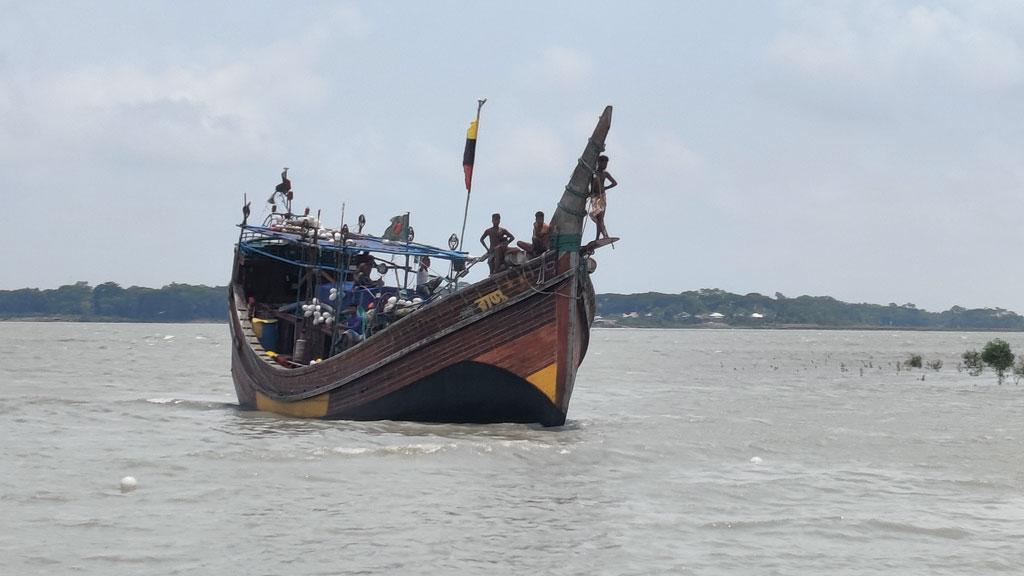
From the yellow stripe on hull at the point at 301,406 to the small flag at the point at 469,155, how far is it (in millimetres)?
4075

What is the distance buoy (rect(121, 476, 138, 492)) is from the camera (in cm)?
1202

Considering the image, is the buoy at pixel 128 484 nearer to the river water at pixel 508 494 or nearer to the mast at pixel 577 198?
the river water at pixel 508 494

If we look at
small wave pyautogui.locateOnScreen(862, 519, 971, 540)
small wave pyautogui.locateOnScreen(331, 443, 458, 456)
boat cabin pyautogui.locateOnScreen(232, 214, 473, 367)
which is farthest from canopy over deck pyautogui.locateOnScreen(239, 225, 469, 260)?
small wave pyautogui.locateOnScreen(862, 519, 971, 540)

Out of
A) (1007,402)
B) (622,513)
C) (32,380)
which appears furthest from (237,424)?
(1007,402)

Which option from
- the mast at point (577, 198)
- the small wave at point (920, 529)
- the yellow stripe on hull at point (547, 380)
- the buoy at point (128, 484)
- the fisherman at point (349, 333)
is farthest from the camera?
the fisherman at point (349, 333)

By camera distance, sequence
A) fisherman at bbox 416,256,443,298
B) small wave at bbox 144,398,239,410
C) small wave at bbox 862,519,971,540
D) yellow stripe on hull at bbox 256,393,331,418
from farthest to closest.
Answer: small wave at bbox 144,398,239,410 → fisherman at bbox 416,256,443,298 → yellow stripe on hull at bbox 256,393,331,418 → small wave at bbox 862,519,971,540

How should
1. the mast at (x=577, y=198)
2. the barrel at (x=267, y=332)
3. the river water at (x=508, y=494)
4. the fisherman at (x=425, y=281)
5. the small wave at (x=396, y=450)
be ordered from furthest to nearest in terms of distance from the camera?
the barrel at (x=267, y=332) < the fisherman at (x=425, y=281) < the mast at (x=577, y=198) < the small wave at (x=396, y=450) < the river water at (x=508, y=494)

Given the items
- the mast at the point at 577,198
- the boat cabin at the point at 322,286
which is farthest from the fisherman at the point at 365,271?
the mast at the point at 577,198

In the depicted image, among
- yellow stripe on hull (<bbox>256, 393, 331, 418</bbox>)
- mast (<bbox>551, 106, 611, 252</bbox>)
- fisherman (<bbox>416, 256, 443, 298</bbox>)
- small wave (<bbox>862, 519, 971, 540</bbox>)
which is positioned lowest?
small wave (<bbox>862, 519, 971, 540</bbox>)

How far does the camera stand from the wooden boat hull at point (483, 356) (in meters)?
16.3

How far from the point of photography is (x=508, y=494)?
39.8 feet

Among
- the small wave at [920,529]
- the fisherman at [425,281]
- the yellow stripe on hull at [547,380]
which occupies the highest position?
the fisherman at [425,281]

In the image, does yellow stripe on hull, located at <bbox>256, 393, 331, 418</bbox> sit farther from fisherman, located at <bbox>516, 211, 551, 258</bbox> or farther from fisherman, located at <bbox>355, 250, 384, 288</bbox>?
fisherman, located at <bbox>516, 211, 551, 258</bbox>

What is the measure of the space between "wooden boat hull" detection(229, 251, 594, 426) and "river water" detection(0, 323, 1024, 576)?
38 centimetres
